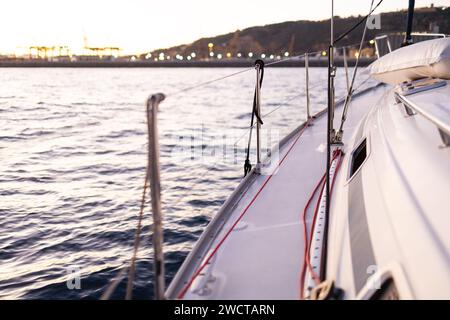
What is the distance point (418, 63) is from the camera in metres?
3.11

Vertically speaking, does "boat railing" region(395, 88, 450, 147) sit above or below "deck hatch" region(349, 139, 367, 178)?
above

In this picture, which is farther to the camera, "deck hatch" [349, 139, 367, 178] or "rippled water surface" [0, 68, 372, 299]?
"rippled water surface" [0, 68, 372, 299]

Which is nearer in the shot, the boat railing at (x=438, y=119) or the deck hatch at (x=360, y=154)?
the boat railing at (x=438, y=119)

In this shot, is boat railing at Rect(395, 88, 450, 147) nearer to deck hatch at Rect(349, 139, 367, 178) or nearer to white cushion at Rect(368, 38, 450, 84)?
white cushion at Rect(368, 38, 450, 84)

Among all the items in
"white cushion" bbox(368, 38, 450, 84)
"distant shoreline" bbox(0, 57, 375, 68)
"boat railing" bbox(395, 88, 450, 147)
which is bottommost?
"boat railing" bbox(395, 88, 450, 147)

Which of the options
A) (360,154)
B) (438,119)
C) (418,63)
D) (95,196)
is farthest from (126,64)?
(438,119)

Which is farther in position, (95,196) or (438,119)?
(95,196)

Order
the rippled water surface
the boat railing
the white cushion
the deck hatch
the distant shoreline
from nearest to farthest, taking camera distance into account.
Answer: the boat railing, the white cushion, the deck hatch, the rippled water surface, the distant shoreline

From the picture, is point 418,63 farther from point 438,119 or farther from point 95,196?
point 95,196

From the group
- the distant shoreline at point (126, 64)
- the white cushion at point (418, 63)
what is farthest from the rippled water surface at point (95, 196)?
the distant shoreline at point (126, 64)

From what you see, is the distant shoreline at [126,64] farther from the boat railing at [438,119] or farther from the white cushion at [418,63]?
the boat railing at [438,119]

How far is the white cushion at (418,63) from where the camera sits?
280 centimetres

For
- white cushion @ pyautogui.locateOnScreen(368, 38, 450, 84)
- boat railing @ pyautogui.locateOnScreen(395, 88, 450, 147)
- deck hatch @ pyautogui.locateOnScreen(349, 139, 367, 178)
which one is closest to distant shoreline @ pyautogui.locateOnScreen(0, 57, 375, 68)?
white cushion @ pyautogui.locateOnScreen(368, 38, 450, 84)

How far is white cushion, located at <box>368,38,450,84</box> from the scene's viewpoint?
2801mm
